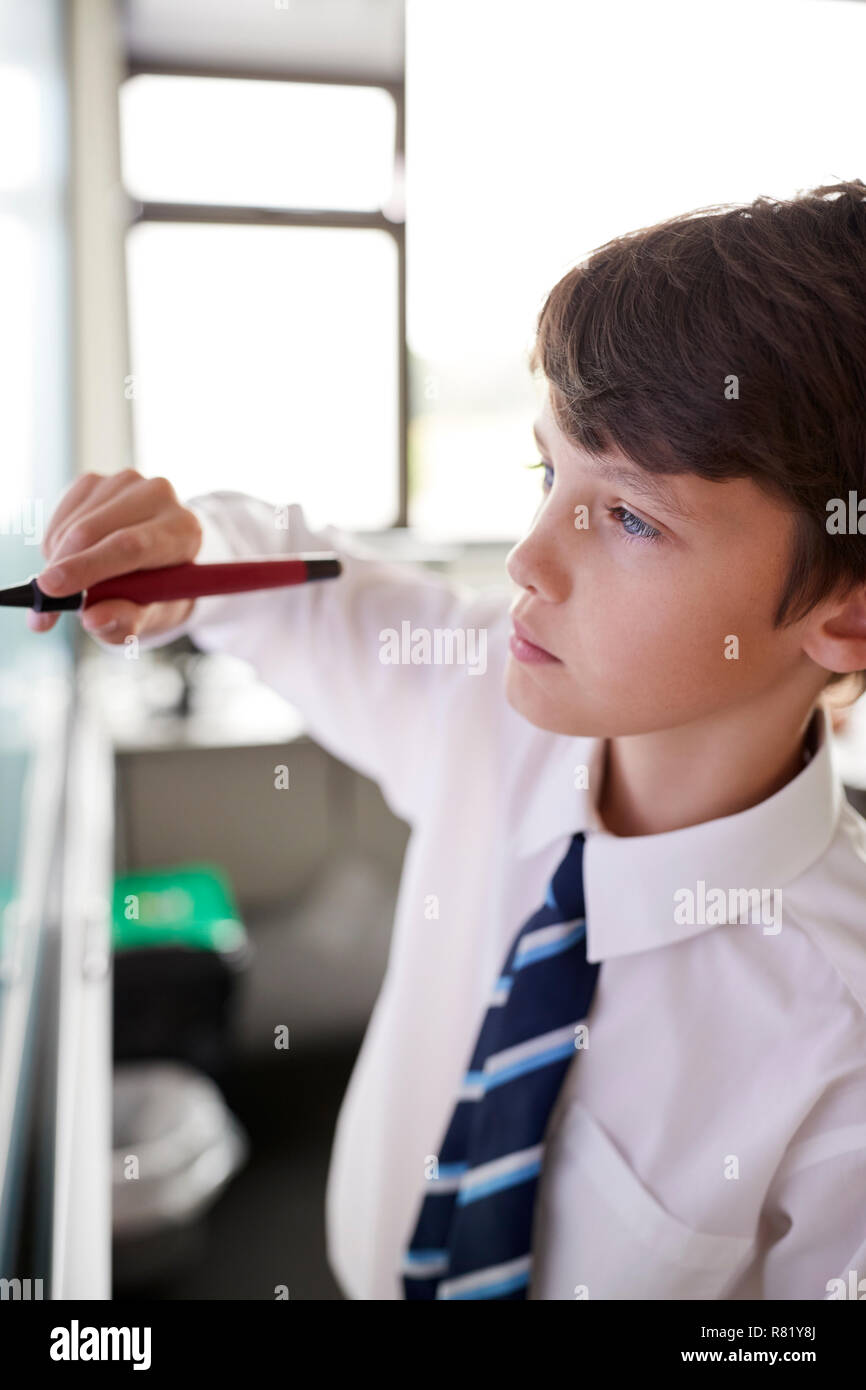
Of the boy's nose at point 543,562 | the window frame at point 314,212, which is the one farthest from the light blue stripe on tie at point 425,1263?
the window frame at point 314,212

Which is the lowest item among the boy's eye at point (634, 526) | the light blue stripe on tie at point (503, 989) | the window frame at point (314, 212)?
the light blue stripe on tie at point (503, 989)

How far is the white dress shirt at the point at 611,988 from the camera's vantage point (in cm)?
57

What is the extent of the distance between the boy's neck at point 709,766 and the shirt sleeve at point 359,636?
0.18 m

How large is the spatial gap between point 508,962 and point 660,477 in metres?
0.35

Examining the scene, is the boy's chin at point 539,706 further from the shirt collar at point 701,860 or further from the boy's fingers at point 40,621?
the boy's fingers at point 40,621

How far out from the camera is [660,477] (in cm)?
51

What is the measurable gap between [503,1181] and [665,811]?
0.86 feet

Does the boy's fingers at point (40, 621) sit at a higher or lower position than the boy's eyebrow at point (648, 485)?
lower

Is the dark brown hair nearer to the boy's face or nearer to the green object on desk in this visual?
the boy's face

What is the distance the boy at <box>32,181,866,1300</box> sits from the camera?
497 millimetres

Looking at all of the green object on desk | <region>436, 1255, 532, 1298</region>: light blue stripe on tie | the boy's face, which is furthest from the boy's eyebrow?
the green object on desk
